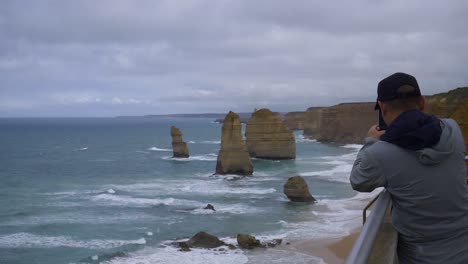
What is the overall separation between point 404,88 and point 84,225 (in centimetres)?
2540

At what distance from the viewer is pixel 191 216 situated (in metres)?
27.1

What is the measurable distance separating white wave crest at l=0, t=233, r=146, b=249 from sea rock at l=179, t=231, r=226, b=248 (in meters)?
2.41

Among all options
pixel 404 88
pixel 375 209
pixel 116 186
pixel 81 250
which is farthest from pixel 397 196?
pixel 116 186

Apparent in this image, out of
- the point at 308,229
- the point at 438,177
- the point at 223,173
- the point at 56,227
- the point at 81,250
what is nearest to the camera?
the point at 438,177

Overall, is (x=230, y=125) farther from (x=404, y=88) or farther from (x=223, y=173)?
(x=404, y=88)

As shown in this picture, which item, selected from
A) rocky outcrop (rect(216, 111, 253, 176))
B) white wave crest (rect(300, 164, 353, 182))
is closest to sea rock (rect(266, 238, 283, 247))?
white wave crest (rect(300, 164, 353, 182))

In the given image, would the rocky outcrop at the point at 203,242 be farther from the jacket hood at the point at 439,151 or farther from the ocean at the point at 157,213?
the jacket hood at the point at 439,151

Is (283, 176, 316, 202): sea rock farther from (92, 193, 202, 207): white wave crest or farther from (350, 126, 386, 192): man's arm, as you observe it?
(350, 126, 386, 192): man's arm

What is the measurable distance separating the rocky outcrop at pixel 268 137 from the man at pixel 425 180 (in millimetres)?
54928

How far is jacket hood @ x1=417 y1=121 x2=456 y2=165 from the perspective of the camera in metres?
2.33

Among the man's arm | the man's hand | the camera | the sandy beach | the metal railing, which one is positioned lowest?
the sandy beach

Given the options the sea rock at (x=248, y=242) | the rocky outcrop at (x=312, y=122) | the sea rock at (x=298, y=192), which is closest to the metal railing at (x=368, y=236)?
the sea rock at (x=248, y=242)

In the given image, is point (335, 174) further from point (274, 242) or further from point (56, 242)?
point (56, 242)

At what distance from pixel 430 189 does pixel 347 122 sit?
8733 centimetres
